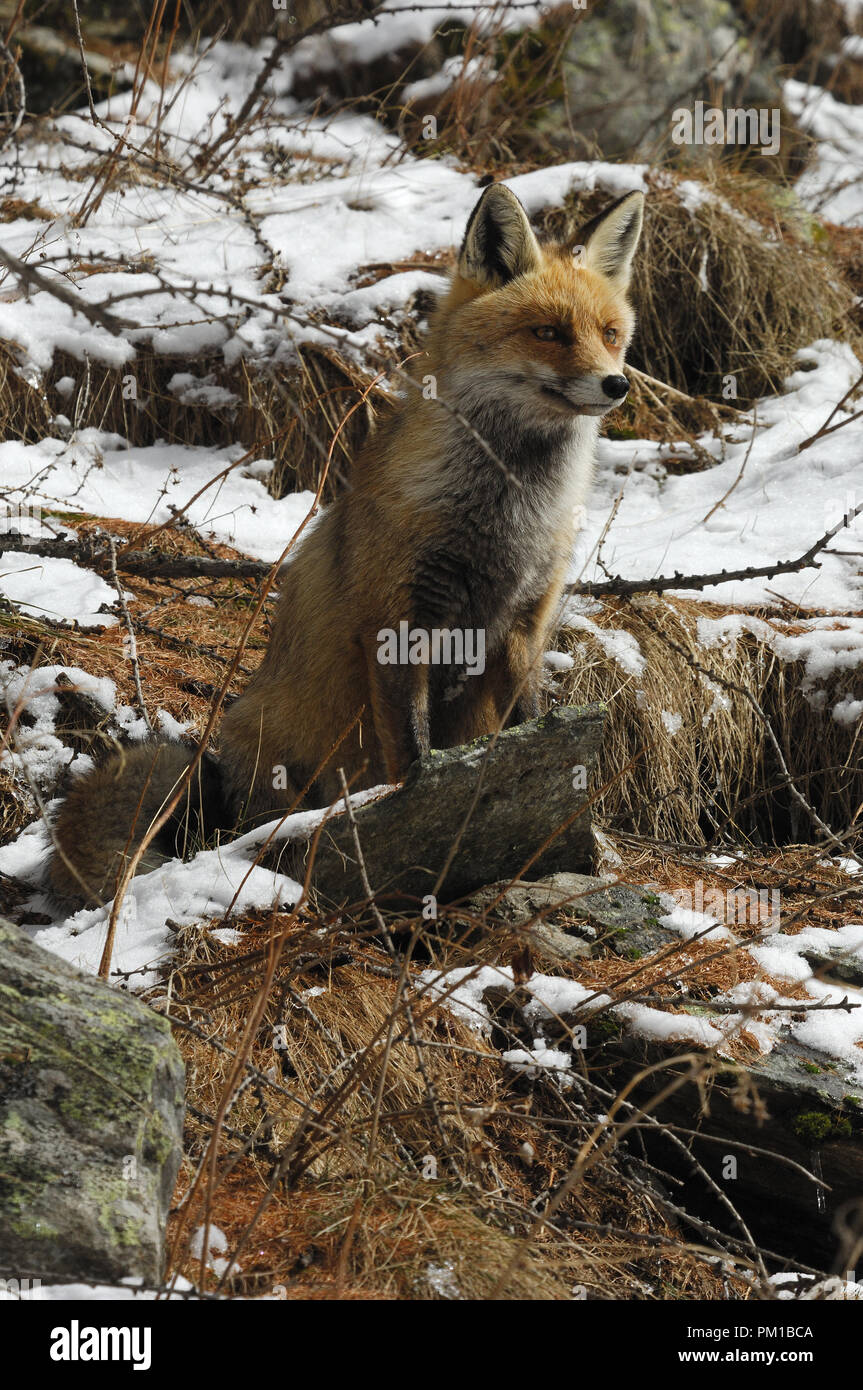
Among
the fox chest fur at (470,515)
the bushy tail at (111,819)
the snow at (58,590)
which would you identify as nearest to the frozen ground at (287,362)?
the snow at (58,590)

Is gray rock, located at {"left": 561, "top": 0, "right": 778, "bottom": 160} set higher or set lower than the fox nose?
higher

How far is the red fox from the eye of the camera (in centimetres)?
397

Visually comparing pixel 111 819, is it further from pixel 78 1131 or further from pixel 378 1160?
pixel 78 1131

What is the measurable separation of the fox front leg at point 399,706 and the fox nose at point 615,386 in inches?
46.0

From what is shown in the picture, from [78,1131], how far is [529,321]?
9.70 feet

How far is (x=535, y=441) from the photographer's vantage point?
13.7 feet

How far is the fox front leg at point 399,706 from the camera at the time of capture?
404 centimetres

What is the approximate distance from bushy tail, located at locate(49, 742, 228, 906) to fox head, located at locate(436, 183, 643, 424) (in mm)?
1840

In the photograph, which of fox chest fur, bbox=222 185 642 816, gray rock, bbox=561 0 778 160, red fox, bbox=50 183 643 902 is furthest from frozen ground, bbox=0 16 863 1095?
gray rock, bbox=561 0 778 160

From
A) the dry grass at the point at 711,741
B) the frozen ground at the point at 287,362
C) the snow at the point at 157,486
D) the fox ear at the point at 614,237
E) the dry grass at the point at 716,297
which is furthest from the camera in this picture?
the dry grass at the point at 716,297

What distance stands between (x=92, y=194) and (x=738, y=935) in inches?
271

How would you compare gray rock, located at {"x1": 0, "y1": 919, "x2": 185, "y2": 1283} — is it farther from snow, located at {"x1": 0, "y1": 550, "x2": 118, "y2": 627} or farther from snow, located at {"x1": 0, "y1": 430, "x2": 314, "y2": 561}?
snow, located at {"x1": 0, "y1": 430, "x2": 314, "y2": 561}

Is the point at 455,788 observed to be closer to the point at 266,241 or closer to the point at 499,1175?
the point at 499,1175

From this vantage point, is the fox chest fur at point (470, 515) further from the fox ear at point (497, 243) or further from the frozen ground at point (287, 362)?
the frozen ground at point (287, 362)
